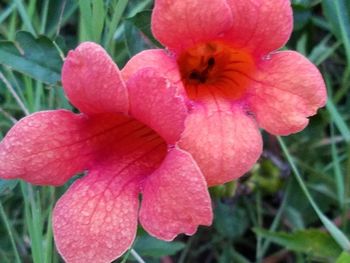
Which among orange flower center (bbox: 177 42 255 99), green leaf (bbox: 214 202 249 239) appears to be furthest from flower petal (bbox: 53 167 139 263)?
green leaf (bbox: 214 202 249 239)

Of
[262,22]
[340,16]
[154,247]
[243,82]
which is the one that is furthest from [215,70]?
[154,247]

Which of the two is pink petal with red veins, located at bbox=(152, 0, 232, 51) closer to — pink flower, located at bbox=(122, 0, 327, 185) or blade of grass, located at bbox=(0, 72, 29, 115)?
pink flower, located at bbox=(122, 0, 327, 185)

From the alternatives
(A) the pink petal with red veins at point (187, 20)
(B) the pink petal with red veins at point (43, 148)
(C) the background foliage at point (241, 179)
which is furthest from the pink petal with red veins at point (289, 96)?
(B) the pink petal with red veins at point (43, 148)

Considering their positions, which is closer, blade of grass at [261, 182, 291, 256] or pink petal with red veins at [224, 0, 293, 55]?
pink petal with red veins at [224, 0, 293, 55]

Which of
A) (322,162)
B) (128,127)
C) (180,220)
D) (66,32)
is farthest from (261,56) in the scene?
(66,32)

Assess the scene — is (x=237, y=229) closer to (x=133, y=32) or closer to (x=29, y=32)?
(x=133, y=32)

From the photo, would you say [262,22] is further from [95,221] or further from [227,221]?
[227,221]

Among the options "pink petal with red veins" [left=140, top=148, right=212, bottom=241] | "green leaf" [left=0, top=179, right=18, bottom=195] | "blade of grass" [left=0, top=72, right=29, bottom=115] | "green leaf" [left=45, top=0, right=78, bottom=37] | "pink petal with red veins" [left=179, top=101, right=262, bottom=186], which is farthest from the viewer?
"green leaf" [left=45, top=0, right=78, bottom=37]
